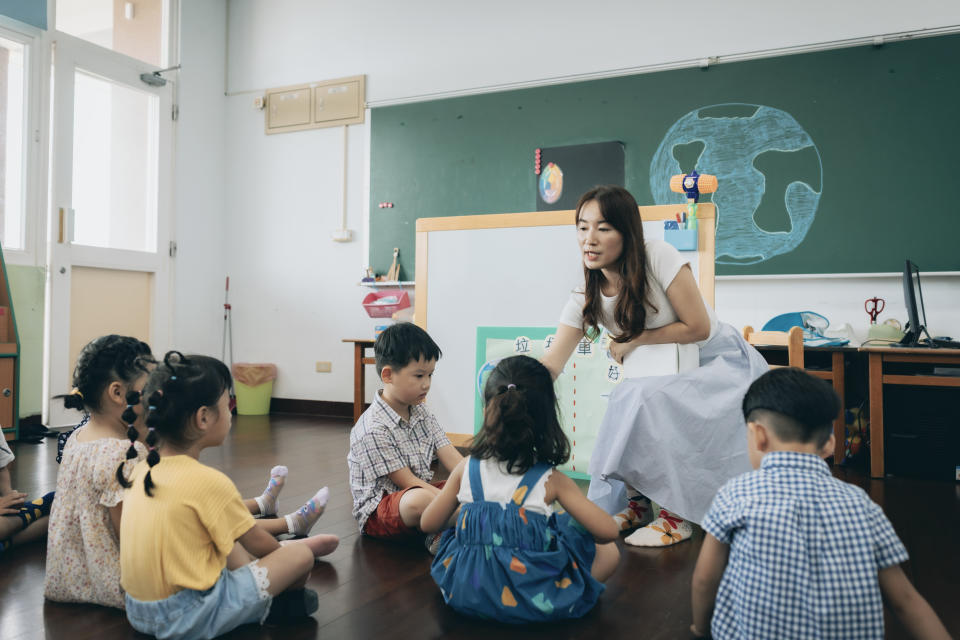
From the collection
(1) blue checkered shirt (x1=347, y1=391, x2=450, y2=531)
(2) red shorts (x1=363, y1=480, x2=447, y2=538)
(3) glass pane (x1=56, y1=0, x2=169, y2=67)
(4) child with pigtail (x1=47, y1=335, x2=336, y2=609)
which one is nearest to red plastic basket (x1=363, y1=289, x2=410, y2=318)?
(3) glass pane (x1=56, y1=0, x2=169, y2=67)

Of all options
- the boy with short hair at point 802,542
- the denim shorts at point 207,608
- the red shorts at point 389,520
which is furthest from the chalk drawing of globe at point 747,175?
the denim shorts at point 207,608

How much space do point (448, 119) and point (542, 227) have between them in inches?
89.5

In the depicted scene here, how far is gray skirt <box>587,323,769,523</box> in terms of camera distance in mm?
1826

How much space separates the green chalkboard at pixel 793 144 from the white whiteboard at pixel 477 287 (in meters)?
1.59

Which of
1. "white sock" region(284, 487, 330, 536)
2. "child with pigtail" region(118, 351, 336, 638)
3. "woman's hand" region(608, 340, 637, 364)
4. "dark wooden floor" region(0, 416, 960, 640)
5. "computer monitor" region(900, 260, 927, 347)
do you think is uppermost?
"computer monitor" region(900, 260, 927, 347)

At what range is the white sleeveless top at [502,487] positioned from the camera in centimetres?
132

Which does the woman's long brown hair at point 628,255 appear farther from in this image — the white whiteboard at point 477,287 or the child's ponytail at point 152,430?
the child's ponytail at point 152,430

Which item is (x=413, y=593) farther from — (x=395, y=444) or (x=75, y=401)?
(x=75, y=401)

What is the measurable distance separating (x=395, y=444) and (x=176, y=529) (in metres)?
0.76

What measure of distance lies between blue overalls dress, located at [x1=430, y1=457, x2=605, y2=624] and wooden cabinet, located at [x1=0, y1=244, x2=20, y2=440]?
332cm

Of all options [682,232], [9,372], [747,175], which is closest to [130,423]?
[682,232]

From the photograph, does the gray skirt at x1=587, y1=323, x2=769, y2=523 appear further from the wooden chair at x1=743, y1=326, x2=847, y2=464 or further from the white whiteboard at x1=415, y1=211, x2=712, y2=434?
the wooden chair at x1=743, y1=326, x2=847, y2=464

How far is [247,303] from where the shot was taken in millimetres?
5457

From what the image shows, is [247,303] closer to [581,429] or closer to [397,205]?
[397,205]
